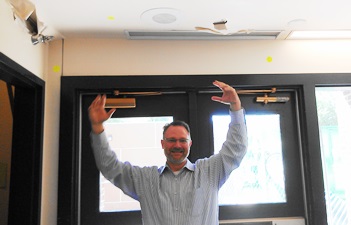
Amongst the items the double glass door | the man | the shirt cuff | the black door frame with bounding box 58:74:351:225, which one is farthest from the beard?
the black door frame with bounding box 58:74:351:225

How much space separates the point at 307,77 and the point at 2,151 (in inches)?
76.2

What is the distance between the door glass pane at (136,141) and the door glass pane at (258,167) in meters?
0.36

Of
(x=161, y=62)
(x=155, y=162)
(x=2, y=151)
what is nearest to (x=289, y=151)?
A: (x=155, y=162)

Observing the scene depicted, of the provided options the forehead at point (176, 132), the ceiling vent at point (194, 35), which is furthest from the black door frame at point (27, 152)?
the forehead at point (176, 132)

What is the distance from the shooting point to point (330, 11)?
1.59m

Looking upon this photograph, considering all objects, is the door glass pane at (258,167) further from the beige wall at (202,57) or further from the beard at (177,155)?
the beard at (177,155)

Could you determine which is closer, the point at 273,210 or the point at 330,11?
the point at 330,11

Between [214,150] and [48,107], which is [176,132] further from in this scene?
[48,107]

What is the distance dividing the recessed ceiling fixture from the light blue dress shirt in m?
0.87

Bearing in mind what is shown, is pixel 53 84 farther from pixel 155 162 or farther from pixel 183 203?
pixel 183 203

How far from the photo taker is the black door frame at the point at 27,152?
1618mm

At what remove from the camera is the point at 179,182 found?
1352mm

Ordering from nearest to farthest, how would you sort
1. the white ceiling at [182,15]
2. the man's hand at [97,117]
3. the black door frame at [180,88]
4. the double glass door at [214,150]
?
1. the man's hand at [97,117]
2. the white ceiling at [182,15]
3. the black door frame at [180,88]
4. the double glass door at [214,150]

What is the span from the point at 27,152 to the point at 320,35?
186 cm
